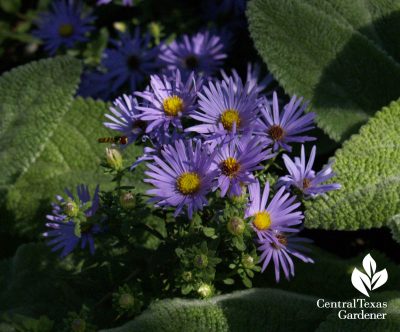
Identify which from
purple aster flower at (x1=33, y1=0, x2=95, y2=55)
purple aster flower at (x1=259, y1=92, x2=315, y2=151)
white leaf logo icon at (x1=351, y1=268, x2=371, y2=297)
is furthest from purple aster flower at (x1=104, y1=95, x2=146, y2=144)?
purple aster flower at (x1=33, y1=0, x2=95, y2=55)

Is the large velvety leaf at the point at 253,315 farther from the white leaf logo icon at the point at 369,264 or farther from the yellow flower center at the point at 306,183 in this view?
the yellow flower center at the point at 306,183

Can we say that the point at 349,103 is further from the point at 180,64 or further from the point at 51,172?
the point at 51,172

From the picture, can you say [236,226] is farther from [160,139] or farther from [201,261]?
[160,139]

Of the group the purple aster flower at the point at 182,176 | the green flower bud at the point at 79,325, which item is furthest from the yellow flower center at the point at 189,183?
the green flower bud at the point at 79,325

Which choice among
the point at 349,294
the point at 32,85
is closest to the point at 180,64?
the point at 32,85

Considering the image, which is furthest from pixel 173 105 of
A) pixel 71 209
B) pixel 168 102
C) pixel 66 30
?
pixel 66 30
